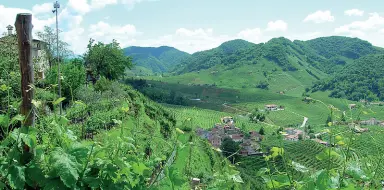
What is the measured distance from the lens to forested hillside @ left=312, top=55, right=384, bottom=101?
398ft

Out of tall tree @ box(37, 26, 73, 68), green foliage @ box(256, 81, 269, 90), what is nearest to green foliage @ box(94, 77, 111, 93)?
tall tree @ box(37, 26, 73, 68)

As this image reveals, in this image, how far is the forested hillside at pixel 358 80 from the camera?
121312mm

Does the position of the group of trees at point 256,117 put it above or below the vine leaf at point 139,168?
below

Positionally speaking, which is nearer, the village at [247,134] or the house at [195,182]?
the village at [247,134]

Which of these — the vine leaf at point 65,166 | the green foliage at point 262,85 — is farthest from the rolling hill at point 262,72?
the vine leaf at point 65,166

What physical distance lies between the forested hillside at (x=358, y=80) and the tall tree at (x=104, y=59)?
100424mm

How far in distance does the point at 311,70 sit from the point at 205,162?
16610 cm

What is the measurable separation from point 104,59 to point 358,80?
11992 centimetres

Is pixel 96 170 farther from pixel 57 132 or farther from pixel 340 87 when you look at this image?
pixel 340 87

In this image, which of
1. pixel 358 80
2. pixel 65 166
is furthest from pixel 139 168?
pixel 358 80

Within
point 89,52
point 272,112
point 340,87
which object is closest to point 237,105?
point 272,112

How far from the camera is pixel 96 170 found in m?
2.26

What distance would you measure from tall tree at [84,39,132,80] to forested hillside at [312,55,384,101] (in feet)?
329

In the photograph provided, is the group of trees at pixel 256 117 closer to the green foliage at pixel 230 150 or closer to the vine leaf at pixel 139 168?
the green foliage at pixel 230 150
